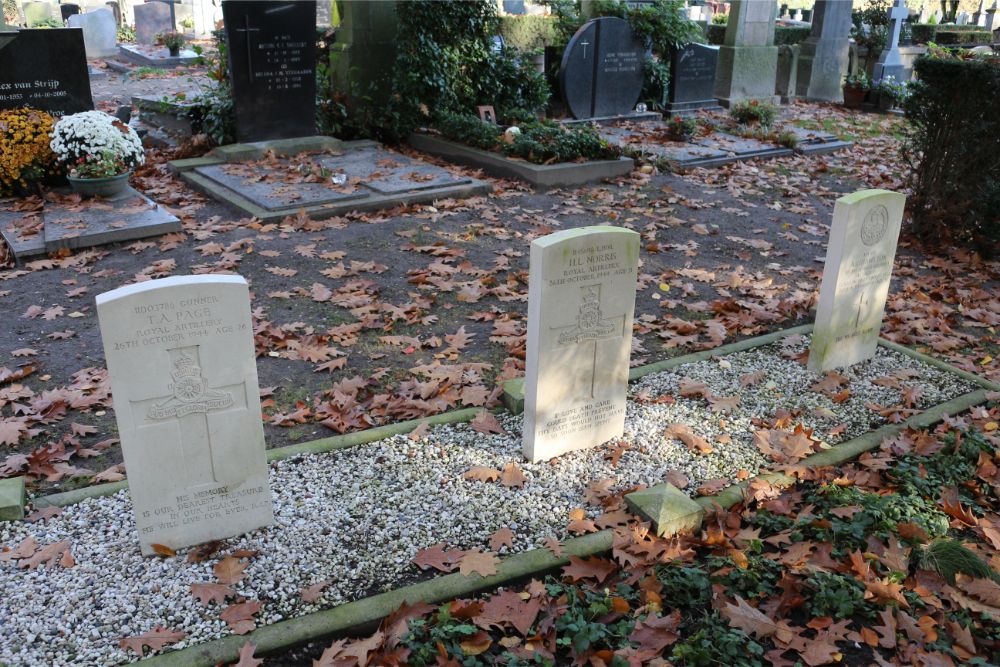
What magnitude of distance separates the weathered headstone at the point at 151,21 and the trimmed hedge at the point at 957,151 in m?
23.4

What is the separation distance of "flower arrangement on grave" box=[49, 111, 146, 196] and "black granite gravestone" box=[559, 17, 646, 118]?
7239 millimetres

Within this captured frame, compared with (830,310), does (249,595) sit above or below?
below

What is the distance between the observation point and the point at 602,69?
45.4ft

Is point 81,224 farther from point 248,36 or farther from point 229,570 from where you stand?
point 229,570

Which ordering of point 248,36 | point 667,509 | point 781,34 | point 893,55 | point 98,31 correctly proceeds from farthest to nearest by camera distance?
point 781,34, point 98,31, point 893,55, point 248,36, point 667,509

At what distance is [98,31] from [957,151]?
71.5 ft

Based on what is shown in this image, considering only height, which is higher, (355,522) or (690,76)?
(690,76)

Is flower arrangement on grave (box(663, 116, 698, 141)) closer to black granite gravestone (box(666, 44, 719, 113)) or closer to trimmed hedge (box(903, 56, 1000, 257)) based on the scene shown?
black granite gravestone (box(666, 44, 719, 113))

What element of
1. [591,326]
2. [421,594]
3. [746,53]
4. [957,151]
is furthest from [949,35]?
[421,594]

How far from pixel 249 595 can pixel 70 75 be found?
8201mm

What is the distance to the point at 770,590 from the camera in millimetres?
3426

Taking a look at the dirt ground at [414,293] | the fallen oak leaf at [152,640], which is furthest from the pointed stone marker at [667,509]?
the fallen oak leaf at [152,640]

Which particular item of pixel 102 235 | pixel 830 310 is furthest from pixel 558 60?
pixel 830 310

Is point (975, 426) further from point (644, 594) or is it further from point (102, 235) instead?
point (102, 235)
